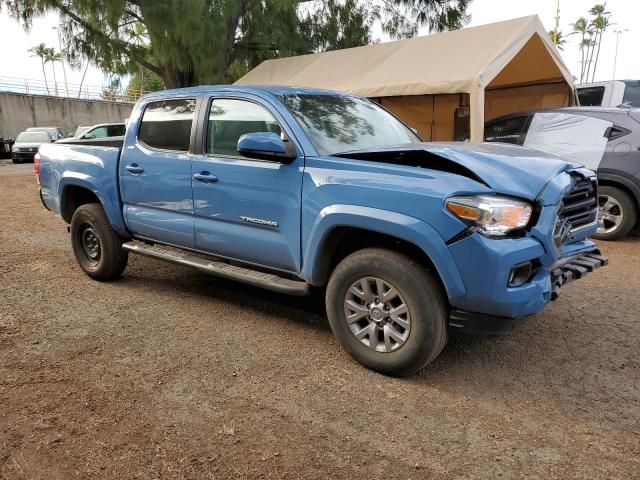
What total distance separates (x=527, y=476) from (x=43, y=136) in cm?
2583

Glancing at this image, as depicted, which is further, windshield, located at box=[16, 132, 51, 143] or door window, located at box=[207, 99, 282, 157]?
windshield, located at box=[16, 132, 51, 143]

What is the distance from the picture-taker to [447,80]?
352 inches

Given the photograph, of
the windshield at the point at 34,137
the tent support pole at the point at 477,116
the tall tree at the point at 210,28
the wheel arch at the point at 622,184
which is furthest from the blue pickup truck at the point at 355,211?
the windshield at the point at 34,137

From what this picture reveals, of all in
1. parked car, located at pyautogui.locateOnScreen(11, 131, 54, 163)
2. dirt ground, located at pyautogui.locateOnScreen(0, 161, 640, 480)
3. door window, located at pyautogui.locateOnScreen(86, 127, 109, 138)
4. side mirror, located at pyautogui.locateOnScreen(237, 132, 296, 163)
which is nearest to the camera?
dirt ground, located at pyautogui.locateOnScreen(0, 161, 640, 480)

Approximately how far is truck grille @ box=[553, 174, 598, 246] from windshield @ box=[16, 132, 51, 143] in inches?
968

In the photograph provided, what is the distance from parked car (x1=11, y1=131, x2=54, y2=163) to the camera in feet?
74.3

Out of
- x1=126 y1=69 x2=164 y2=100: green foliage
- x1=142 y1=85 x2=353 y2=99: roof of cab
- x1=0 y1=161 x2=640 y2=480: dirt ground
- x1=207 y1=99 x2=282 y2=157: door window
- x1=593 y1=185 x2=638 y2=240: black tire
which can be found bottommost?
x1=0 y1=161 x2=640 y2=480: dirt ground

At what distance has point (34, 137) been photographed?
23.3m

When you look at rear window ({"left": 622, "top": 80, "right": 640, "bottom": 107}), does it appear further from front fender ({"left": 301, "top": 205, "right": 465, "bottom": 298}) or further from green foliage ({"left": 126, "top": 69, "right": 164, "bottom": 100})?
green foliage ({"left": 126, "top": 69, "right": 164, "bottom": 100})

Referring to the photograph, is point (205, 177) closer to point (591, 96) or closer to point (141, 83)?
point (591, 96)

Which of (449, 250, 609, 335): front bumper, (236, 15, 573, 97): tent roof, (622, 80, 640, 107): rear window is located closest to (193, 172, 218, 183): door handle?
(449, 250, 609, 335): front bumper

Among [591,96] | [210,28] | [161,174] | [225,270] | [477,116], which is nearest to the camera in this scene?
[225,270]

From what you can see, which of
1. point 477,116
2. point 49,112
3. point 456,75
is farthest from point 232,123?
point 49,112

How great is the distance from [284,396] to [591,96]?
9.99 m
